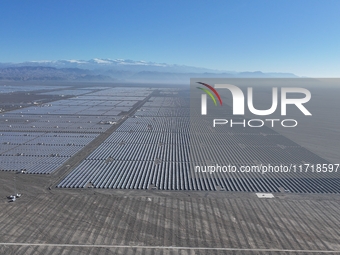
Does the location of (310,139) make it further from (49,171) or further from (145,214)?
(49,171)

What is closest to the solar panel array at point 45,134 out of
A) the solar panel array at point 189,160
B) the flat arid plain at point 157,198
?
the flat arid plain at point 157,198

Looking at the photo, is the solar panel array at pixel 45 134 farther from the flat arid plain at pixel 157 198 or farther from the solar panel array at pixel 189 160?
the solar panel array at pixel 189 160

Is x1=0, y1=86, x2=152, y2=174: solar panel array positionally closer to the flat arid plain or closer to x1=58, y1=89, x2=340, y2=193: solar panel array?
the flat arid plain

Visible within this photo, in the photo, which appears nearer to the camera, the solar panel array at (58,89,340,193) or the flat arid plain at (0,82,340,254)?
the flat arid plain at (0,82,340,254)

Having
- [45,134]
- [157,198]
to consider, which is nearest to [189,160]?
[157,198]

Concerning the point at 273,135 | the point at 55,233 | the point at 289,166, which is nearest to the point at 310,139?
the point at 273,135

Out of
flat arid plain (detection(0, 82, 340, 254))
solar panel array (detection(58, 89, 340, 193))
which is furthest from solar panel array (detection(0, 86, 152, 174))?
solar panel array (detection(58, 89, 340, 193))

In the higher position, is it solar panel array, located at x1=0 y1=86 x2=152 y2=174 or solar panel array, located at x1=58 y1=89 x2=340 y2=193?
solar panel array, located at x1=0 y1=86 x2=152 y2=174
